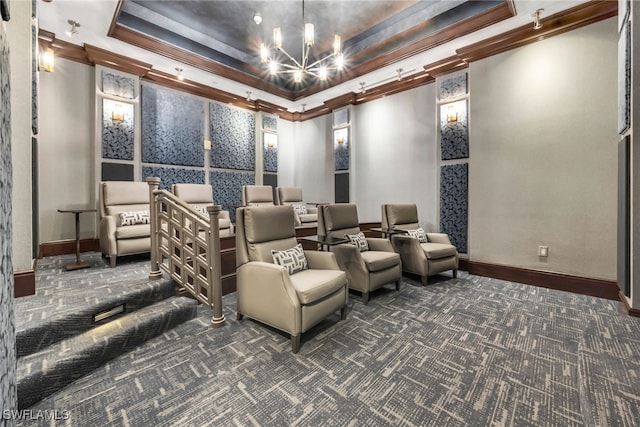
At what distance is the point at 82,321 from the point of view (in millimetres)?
1968

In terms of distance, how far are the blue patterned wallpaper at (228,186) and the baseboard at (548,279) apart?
14.2 feet

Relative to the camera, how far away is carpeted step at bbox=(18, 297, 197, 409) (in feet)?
4.95

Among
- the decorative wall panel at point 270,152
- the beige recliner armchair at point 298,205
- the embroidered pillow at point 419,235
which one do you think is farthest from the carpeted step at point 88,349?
the decorative wall panel at point 270,152

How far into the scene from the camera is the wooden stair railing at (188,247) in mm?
2385

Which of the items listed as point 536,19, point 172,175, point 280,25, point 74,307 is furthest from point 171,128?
point 536,19

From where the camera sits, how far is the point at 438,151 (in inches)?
174

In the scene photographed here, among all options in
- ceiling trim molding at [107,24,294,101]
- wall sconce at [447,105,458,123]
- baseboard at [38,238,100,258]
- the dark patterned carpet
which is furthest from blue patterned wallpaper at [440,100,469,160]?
baseboard at [38,238,100,258]

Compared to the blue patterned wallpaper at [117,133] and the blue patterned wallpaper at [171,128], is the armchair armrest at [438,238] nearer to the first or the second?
the blue patterned wallpaper at [171,128]

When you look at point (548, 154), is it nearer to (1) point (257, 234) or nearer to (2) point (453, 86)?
(2) point (453, 86)

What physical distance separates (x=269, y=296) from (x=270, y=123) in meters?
5.10

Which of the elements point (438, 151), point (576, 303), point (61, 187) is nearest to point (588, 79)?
point (438, 151)

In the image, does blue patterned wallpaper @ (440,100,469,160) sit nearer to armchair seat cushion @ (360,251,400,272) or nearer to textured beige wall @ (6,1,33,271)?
armchair seat cushion @ (360,251,400,272)

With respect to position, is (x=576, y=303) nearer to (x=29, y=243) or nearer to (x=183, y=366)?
(x=183, y=366)

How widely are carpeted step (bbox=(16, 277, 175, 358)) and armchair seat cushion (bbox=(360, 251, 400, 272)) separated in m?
1.96
